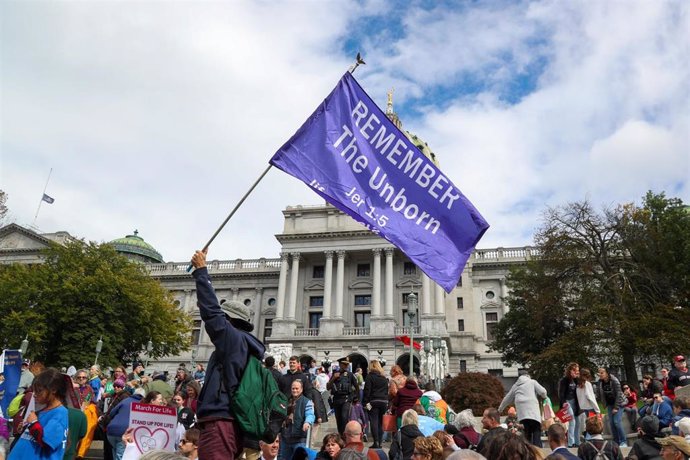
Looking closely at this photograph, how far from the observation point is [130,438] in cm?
650

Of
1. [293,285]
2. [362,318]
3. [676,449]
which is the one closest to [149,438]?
[676,449]

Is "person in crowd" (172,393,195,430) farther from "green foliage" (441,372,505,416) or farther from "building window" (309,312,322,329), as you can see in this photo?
"building window" (309,312,322,329)

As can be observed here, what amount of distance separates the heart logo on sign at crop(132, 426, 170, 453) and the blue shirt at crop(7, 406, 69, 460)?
4.62 feet

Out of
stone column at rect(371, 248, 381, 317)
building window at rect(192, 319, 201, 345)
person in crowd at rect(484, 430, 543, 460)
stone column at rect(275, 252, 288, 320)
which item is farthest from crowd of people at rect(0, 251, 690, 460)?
building window at rect(192, 319, 201, 345)

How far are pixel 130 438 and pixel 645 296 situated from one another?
32.0 m

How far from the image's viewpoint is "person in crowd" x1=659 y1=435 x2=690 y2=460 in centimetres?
627

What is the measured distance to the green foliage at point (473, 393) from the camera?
2673cm

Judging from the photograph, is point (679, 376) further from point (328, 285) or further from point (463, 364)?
point (463, 364)

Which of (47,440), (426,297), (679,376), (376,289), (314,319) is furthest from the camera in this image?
(314,319)

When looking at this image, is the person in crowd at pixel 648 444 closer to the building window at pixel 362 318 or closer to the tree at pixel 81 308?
the tree at pixel 81 308

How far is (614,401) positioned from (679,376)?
7.74ft

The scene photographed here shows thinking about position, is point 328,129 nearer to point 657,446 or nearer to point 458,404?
point 657,446

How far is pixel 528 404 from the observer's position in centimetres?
993

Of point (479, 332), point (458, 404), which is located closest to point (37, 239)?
point (479, 332)
